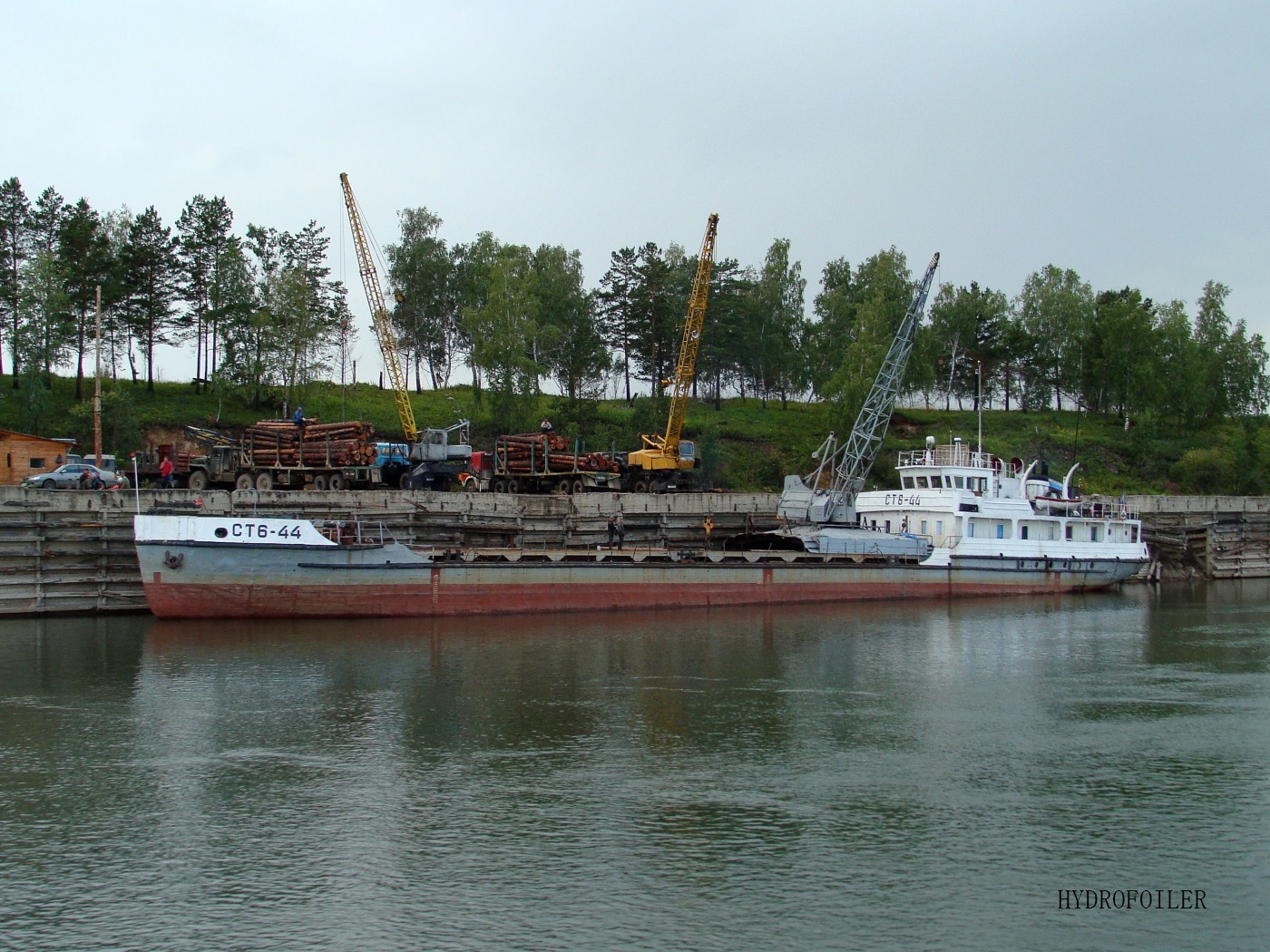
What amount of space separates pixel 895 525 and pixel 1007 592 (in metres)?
5.76

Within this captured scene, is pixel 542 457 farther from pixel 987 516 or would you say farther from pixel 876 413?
pixel 987 516

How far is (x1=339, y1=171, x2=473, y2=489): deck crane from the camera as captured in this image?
168 feet

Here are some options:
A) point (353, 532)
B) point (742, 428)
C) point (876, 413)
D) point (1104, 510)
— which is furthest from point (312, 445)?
point (1104, 510)

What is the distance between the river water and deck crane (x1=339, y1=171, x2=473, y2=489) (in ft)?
64.9

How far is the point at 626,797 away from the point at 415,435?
149 ft

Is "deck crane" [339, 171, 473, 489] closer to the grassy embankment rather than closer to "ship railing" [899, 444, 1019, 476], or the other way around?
the grassy embankment

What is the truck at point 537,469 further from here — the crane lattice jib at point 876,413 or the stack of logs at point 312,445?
the crane lattice jib at point 876,413

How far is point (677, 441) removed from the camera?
5838 cm

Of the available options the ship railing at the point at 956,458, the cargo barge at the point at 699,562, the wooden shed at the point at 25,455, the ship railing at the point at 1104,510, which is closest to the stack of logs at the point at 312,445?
the cargo barge at the point at 699,562

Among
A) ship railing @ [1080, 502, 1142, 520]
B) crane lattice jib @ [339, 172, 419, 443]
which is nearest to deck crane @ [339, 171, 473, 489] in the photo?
crane lattice jib @ [339, 172, 419, 443]

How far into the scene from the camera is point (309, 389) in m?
64.0

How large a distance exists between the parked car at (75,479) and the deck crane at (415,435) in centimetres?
1305

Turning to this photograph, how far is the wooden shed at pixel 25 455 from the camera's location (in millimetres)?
45344

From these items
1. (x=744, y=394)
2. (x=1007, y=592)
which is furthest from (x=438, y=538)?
(x=744, y=394)
